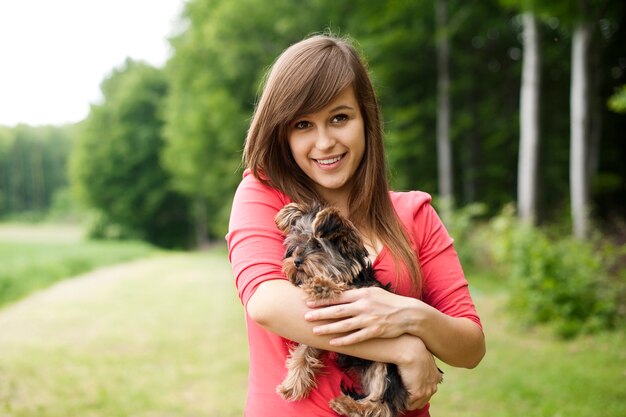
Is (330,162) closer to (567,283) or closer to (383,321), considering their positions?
(383,321)

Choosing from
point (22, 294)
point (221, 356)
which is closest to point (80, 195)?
point (22, 294)

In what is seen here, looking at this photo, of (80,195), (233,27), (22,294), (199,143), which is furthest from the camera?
(80,195)

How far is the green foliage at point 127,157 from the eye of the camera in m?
40.9

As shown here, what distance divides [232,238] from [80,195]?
4169 cm

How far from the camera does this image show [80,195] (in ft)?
133

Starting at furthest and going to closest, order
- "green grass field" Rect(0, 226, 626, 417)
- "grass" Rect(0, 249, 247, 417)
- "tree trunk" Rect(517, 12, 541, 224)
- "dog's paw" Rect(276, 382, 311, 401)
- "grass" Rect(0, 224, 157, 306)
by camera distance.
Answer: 1. "grass" Rect(0, 224, 157, 306)
2. "tree trunk" Rect(517, 12, 541, 224)
3. "grass" Rect(0, 249, 247, 417)
4. "green grass field" Rect(0, 226, 626, 417)
5. "dog's paw" Rect(276, 382, 311, 401)

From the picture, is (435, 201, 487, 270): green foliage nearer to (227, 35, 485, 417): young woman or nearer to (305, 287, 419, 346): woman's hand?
(227, 35, 485, 417): young woman

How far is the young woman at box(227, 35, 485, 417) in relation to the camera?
1962 mm

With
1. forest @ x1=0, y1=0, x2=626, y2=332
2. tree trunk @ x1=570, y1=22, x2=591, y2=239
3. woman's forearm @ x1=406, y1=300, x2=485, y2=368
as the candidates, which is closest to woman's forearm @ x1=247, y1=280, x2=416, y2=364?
woman's forearm @ x1=406, y1=300, x2=485, y2=368

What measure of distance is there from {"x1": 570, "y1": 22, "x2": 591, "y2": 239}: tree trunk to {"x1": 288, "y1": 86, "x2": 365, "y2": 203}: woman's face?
32.4ft

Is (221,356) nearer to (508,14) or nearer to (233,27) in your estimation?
(508,14)

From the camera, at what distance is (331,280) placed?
7.62ft

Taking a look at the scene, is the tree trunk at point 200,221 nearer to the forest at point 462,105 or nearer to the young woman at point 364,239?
the forest at point 462,105

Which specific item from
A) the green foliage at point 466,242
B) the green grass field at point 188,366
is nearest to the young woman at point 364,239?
the green grass field at point 188,366
